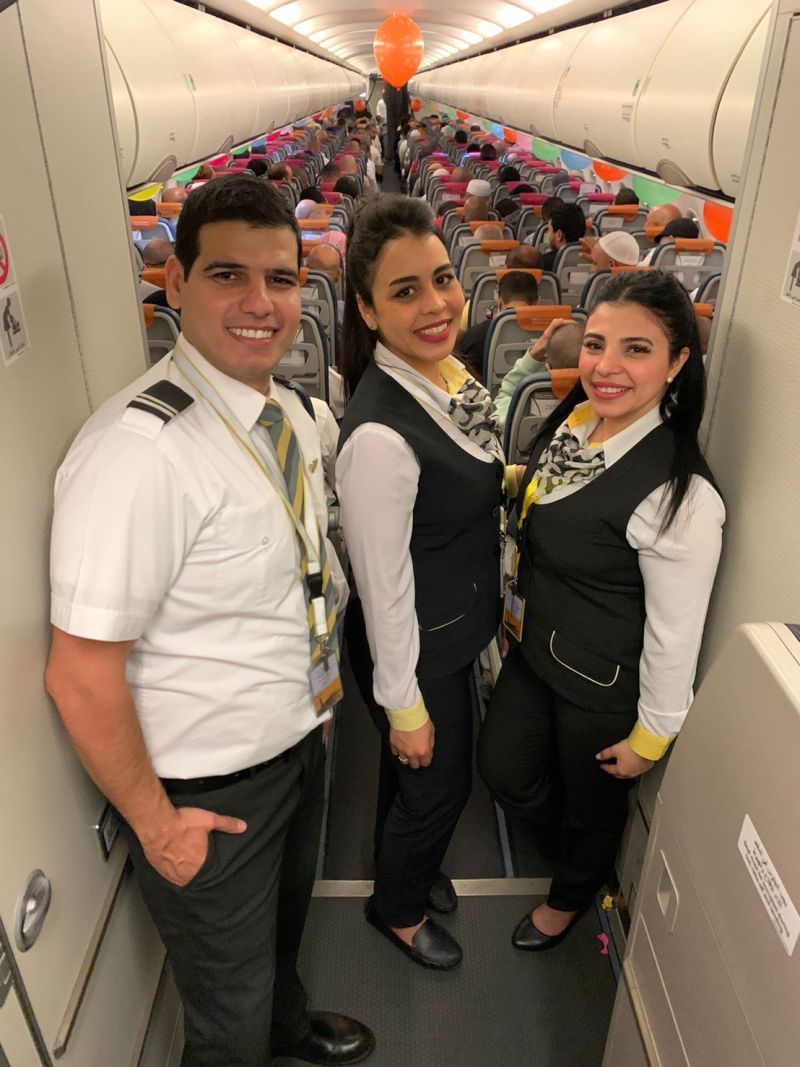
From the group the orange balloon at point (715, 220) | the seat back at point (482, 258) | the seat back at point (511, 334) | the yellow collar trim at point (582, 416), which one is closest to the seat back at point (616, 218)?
the orange balloon at point (715, 220)

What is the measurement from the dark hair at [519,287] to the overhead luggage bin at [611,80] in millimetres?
998

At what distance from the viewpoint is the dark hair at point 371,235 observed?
5.49ft

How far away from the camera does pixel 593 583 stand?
1.80m

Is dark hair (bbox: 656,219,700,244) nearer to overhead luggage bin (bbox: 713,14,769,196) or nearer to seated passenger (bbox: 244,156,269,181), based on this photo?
overhead luggage bin (bbox: 713,14,769,196)

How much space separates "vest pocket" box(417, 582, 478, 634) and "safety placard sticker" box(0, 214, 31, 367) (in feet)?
3.50

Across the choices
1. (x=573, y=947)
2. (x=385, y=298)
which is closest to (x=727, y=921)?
(x=385, y=298)

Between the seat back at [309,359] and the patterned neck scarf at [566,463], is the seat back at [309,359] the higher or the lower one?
the lower one

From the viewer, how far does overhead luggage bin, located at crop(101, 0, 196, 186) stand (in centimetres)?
346

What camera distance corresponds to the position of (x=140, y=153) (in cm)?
356

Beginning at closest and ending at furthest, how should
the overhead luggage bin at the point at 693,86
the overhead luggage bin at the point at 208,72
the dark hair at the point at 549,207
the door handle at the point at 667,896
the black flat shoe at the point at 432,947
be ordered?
the door handle at the point at 667,896 → the black flat shoe at the point at 432,947 → the overhead luggage bin at the point at 693,86 → the overhead luggage bin at the point at 208,72 → the dark hair at the point at 549,207

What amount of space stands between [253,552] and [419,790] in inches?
39.8

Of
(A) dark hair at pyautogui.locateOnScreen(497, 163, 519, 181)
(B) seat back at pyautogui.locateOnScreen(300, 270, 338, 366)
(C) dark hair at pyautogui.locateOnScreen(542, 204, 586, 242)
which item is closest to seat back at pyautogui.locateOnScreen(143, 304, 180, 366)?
(B) seat back at pyautogui.locateOnScreen(300, 270, 338, 366)

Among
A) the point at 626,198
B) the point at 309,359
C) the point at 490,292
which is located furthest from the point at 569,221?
the point at 309,359

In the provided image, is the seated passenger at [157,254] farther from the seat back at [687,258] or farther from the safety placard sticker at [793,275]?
the safety placard sticker at [793,275]
